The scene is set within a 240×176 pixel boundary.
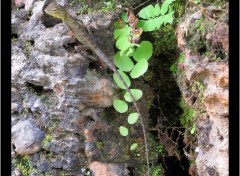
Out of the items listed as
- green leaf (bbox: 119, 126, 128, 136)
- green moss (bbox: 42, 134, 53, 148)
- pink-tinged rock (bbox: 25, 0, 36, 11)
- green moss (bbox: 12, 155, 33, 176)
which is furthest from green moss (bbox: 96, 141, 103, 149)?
pink-tinged rock (bbox: 25, 0, 36, 11)

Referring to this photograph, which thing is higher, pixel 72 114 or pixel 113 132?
pixel 72 114

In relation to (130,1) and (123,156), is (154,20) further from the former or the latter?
(123,156)

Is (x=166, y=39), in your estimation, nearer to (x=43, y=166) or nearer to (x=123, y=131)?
(x=123, y=131)

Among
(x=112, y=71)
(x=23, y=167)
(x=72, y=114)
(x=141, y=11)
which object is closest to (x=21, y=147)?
(x=23, y=167)

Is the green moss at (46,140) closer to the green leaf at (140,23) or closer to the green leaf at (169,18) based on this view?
the green leaf at (140,23)

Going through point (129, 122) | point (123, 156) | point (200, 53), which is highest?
point (200, 53)

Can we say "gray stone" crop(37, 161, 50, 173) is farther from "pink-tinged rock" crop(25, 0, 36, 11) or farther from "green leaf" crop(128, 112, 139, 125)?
"pink-tinged rock" crop(25, 0, 36, 11)
